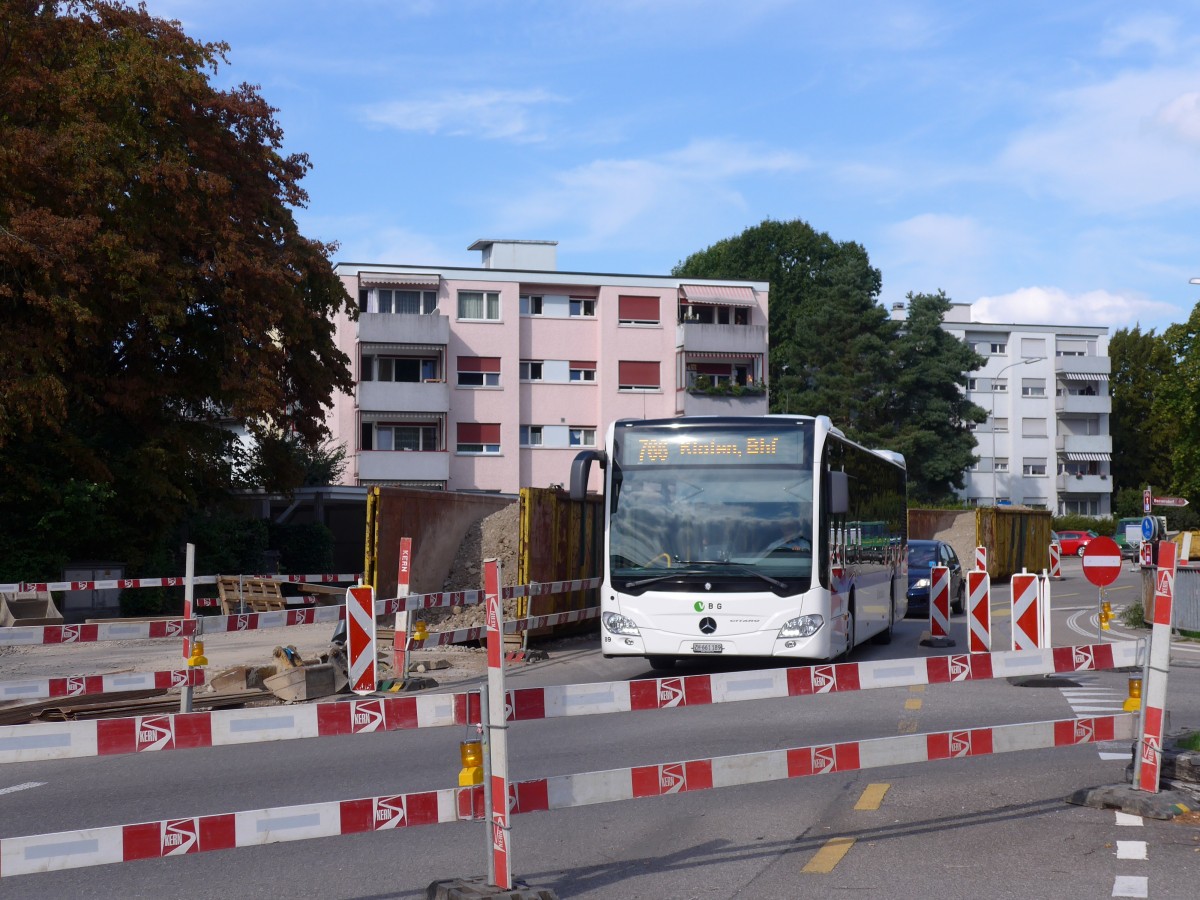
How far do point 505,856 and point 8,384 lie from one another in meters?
23.8

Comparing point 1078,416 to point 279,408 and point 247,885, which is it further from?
point 247,885

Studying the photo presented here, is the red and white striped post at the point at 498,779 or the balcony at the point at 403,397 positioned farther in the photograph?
the balcony at the point at 403,397

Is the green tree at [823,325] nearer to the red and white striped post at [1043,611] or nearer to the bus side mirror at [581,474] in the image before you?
the red and white striped post at [1043,611]

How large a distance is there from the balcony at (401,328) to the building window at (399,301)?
2.25ft

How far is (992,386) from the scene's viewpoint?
88.6m

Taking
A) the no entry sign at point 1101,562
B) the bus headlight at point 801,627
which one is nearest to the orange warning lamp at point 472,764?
the bus headlight at point 801,627

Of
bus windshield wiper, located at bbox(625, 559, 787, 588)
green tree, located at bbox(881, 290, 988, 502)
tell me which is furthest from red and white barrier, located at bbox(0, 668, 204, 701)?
green tree, located at bbox(881, 290, 988, 502)

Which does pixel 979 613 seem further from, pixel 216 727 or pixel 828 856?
pixel 216 727

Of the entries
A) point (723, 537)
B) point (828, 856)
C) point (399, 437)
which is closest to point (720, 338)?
point (399, 437)

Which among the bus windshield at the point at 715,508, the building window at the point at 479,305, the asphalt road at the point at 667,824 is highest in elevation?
the building window at the point at 479,305

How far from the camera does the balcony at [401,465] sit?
5675cm

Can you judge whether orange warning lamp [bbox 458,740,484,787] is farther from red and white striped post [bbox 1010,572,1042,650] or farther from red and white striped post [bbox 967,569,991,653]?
red and white striped post [bbox 967,569,991,653]

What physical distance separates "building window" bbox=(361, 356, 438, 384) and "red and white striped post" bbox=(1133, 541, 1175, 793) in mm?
51633

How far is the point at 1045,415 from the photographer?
90312 mm
